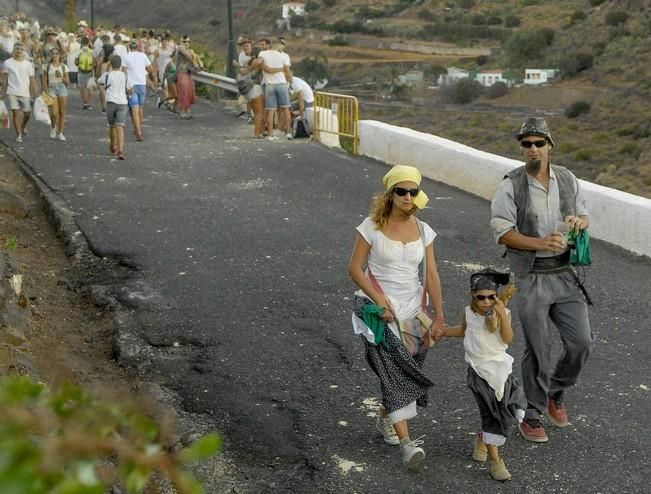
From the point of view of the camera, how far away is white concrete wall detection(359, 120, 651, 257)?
1048 centimetres

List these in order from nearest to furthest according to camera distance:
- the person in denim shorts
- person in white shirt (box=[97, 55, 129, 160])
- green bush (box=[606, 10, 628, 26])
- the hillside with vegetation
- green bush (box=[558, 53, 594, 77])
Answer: person in white shirt (box=[97, 55, 129, 160])
the person in denim shorts
the hillside with vegetation
green bush (box=[558, 53, 594, 77])
green bush (box=[606, 10, 628, 26])

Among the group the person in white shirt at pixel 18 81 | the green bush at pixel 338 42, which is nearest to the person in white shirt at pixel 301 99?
the person in white shirt at pixel 18 81

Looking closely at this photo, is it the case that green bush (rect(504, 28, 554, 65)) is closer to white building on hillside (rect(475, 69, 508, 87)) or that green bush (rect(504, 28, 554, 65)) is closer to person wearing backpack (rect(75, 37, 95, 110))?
white building on hillside (rect(475, 69, 508, 87))

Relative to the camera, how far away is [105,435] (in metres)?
1.22

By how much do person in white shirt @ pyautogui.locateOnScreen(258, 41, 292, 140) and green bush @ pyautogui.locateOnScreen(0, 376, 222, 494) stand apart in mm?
16507

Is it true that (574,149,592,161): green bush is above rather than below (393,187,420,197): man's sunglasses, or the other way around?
below

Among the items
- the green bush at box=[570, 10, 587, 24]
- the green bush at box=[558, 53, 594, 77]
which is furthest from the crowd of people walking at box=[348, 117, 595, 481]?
the green bush at box=[570, 10, 587, 24]

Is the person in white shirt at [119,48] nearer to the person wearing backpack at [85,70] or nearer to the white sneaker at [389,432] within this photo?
the person wearing backpack at [85,70]

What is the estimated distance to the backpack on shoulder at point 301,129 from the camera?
18.4 m

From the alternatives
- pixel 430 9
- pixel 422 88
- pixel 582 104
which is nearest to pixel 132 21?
pixel 430 9

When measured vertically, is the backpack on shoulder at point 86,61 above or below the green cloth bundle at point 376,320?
above

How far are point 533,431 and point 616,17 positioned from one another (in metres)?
90.5

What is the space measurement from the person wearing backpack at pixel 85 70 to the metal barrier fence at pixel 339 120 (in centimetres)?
615

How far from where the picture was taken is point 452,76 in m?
97.2
